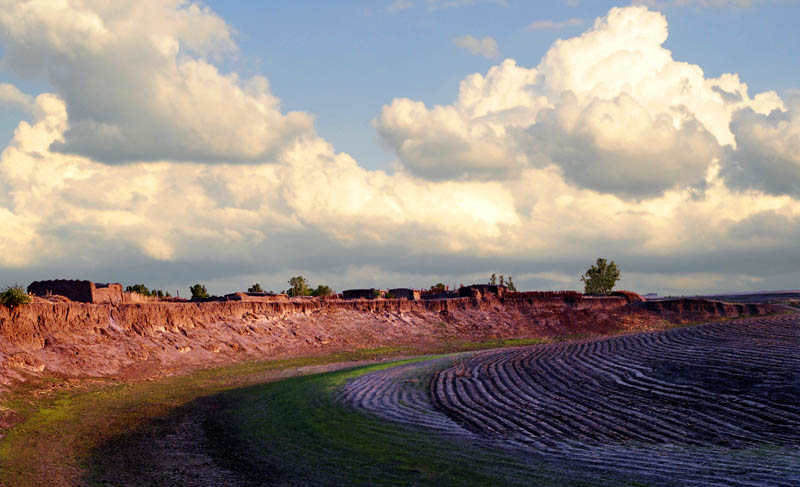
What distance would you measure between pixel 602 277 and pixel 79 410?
117m

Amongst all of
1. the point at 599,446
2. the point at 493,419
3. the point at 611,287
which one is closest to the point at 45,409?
the point at 493,419

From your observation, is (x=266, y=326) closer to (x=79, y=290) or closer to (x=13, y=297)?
(x=79, y=290)

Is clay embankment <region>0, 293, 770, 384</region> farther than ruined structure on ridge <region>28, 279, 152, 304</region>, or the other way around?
ruined structure on ridge <region>28, 279, 152, 304</region>

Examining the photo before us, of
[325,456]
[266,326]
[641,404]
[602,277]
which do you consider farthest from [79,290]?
[602,277]

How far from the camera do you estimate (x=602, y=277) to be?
5138 inches

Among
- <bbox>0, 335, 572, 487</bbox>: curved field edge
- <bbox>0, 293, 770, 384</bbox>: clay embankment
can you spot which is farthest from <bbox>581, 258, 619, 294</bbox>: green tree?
<bbox>0, 335, 572, 487</bbox>: curved field edge

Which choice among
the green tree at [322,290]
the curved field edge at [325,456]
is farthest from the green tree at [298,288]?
the curved field edge at [325,456]

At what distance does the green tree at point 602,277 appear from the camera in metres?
130

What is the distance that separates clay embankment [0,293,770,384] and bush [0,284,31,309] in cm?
40

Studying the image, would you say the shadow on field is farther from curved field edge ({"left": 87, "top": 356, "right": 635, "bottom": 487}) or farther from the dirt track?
the dirt track

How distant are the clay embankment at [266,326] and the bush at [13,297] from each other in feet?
1.32

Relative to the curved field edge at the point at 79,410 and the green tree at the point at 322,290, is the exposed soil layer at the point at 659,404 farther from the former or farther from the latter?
the green tree at the point at 322,290

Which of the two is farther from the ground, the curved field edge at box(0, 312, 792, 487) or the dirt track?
the dirt track

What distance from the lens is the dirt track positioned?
53.4 feet
